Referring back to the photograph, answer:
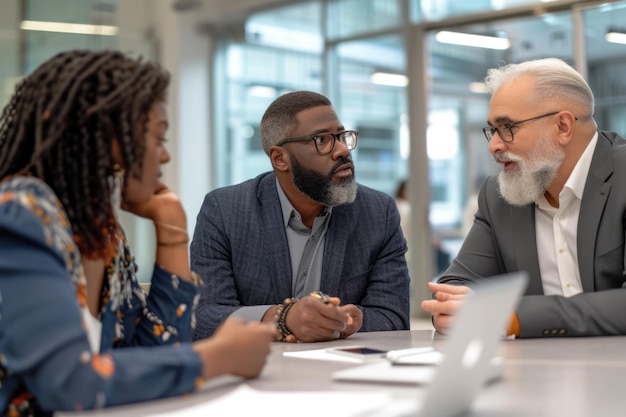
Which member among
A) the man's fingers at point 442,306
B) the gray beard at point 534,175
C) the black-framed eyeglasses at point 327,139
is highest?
the black-framed eyeglasses at point 327,139

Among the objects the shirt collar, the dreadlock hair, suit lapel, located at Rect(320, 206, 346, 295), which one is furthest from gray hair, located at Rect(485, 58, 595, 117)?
the dreadlock hair

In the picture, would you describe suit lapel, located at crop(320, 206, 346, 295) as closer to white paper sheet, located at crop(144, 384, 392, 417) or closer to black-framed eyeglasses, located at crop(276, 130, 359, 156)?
black-framed eyeglasses, located at crop(276, 130, 359, 156)

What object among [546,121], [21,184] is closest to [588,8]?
[546,121]

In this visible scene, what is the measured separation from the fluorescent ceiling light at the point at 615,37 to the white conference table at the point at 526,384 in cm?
508

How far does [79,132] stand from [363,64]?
6902mm

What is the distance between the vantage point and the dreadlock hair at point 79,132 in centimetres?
134

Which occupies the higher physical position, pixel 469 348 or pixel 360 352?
pixel 469 348

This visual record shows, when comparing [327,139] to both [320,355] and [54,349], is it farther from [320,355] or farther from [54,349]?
[54,349]

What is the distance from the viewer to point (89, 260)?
59.0 inches

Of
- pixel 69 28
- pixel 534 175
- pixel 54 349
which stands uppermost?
pixel 69 28

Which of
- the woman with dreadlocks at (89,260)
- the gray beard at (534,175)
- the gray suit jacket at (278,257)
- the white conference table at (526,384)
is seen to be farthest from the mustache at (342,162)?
the woman with dreadlocks at (89,260)

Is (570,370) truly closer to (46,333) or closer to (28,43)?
(46,333)

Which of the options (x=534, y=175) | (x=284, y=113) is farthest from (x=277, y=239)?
(x=534, y=175)

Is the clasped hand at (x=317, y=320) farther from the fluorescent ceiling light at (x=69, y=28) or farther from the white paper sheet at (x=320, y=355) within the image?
the fluorescent ceiling light at (x=69, y=28)
